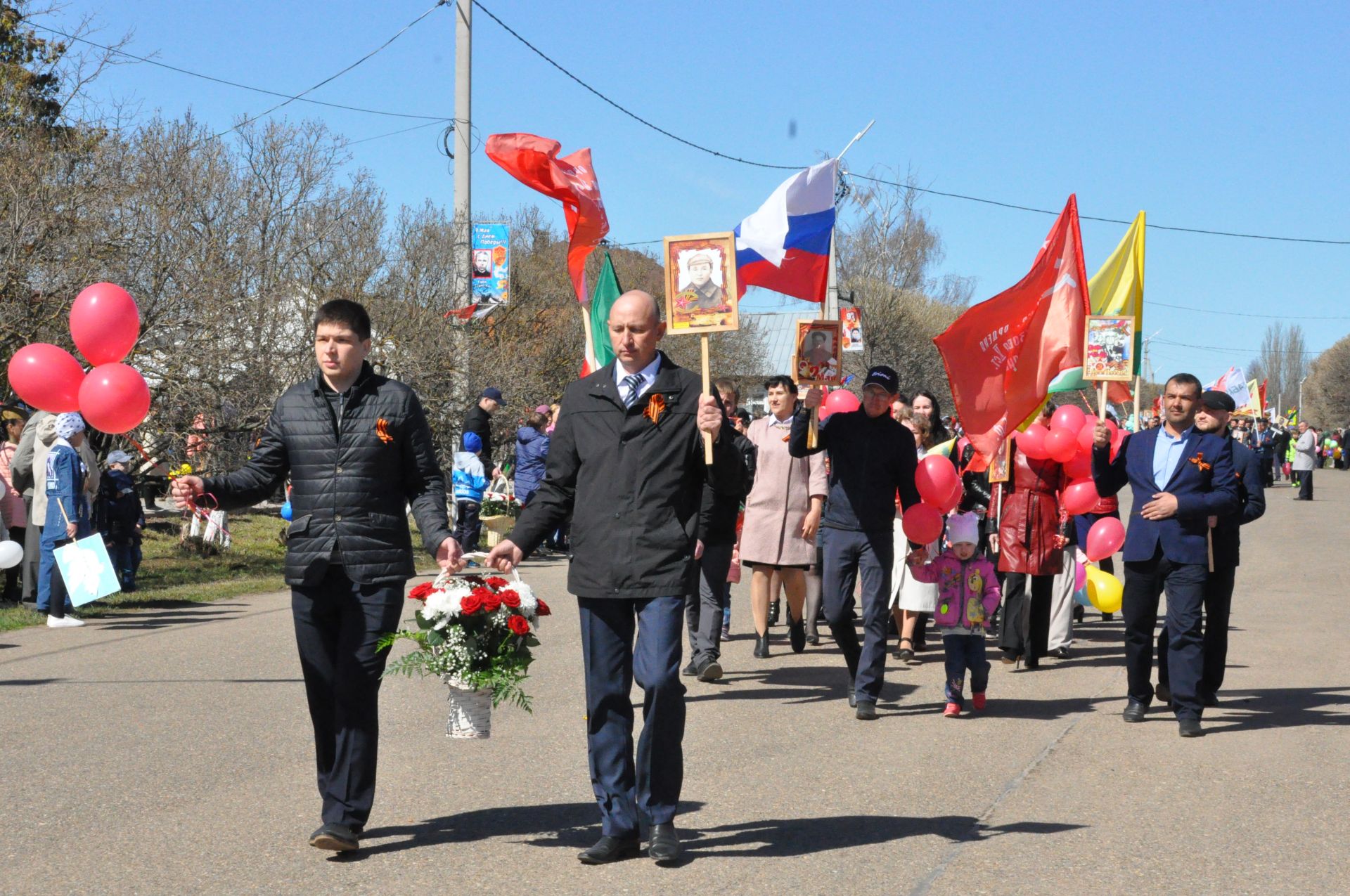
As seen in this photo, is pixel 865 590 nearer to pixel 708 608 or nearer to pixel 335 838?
pixel 708 608

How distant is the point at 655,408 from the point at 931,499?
3963mm

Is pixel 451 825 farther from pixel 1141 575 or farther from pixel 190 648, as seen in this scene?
pixel 190 648

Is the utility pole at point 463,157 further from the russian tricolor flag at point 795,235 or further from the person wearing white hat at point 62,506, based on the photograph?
the russian tricolor flag at point 795,235

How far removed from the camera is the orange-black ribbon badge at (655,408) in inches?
219

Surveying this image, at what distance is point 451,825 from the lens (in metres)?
5.97

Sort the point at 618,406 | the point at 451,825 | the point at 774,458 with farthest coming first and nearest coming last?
the point at 774,458, the point at 451,825, the point at 618,406

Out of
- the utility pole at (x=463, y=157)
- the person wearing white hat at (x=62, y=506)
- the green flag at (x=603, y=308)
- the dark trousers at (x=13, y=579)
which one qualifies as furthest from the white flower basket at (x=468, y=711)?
the utility pole at (x=463, y=157)

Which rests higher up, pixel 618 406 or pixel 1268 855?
pixel 618 406

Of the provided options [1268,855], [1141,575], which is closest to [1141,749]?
[1141,575]

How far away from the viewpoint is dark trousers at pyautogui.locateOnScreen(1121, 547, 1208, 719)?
321 inches

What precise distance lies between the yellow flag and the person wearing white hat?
27.6 feet

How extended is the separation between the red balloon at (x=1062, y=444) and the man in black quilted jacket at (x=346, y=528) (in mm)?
5937

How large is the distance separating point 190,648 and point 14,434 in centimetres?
425

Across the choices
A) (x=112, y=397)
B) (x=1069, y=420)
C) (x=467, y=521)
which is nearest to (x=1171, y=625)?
(x=1069, y=420)
